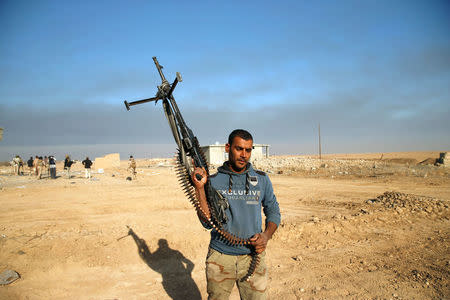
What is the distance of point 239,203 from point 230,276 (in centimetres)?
65

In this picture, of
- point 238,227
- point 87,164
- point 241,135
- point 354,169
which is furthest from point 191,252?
point 354,169

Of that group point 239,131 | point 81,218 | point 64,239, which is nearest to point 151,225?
point 64,239

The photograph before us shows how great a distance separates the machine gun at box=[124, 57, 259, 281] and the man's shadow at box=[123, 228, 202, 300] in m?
2.73

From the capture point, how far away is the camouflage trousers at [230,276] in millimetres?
2377

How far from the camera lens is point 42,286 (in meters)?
4.71

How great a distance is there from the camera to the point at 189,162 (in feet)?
8.46

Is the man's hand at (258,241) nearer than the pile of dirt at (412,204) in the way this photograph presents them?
Yes

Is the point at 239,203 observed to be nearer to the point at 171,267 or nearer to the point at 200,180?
the point at 200,180

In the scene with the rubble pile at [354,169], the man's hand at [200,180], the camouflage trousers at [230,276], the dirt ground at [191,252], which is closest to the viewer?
the man's hand at [200,180]

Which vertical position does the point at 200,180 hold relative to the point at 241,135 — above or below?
below

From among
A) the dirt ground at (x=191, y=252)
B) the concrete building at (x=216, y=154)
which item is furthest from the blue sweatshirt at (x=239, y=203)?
the concrete building at (x=216, y=154)

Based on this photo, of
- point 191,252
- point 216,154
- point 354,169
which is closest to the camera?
point 191,252

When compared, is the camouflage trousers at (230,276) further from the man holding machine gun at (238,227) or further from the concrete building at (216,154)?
the concrete building at (216,154)

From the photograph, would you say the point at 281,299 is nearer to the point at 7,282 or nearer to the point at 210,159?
the point at 7,282
